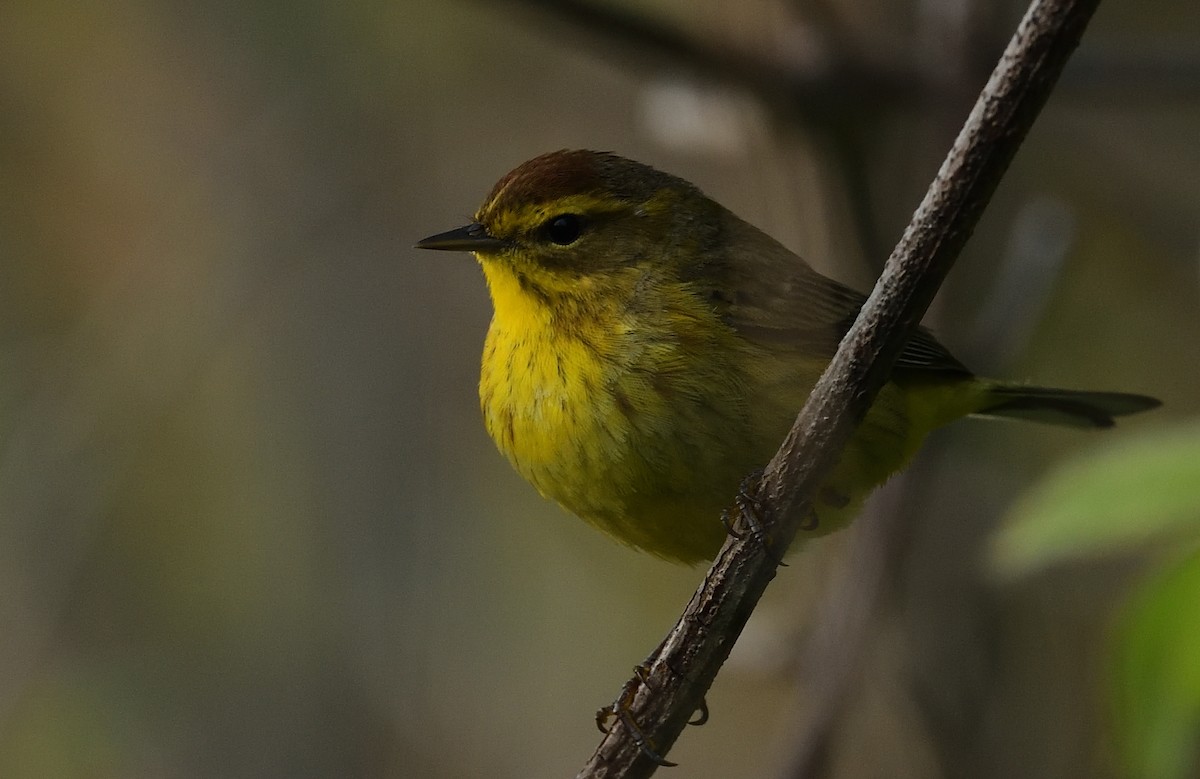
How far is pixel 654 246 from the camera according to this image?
3916mm

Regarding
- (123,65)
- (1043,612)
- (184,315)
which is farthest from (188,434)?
(1043,612)

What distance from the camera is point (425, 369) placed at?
710cm

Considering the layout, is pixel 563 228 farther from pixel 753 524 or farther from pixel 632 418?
pixel 753 524

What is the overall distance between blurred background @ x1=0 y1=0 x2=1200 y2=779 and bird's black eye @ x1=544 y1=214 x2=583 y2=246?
144cm

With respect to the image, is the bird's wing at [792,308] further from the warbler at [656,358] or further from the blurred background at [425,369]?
the blurred background at [425,369]

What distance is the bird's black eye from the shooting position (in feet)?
12.6

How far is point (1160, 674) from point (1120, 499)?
1.16ft

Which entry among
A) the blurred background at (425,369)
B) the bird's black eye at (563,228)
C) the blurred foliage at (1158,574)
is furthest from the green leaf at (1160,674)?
the blurred background at (425,369)

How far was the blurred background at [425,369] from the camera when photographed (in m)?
5.45

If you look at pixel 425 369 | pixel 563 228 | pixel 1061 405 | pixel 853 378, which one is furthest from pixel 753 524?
pixel 425 369

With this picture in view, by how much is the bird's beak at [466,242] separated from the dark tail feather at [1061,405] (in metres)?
1.65

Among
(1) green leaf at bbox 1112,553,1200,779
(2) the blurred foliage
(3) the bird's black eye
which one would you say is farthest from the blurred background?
(1) green leaf at bbox 1112,553,1200,779

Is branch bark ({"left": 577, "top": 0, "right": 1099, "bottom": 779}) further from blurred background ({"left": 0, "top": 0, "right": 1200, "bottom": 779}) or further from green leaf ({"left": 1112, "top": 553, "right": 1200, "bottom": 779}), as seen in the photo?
blurred background ({"left": 0, "top": 0, "right": 1200, "bottom": 779})

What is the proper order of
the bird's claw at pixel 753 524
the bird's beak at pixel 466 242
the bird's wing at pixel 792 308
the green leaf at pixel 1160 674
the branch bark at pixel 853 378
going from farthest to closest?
the bird's beak at pixel 466 242 < the bird's wing at pixel 792 308 < the bird's claw at pixel 753 524 < the green leaf at pixel 1160 674 < the branch bark at pixel 853 378
